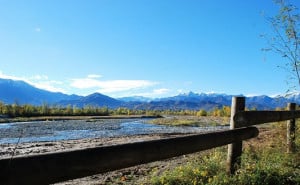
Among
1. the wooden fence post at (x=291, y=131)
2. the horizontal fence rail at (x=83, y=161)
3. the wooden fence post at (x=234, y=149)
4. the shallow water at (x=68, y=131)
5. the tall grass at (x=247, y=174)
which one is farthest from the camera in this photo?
the shallow water at (x=68, y=131)

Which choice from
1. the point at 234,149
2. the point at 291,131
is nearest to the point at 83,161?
the point at 234,149

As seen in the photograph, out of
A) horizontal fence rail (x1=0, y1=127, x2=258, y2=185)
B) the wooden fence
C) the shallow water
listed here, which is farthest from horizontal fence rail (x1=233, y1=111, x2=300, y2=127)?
the shallow water

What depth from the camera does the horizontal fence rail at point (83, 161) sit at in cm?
236

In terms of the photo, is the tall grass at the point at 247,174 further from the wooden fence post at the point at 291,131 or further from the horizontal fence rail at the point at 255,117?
the wooden fence post at the point at 291,131

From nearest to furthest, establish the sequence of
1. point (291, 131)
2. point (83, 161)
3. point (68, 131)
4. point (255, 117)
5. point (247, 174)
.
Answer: point (83, 161)
point (247, 174)
point (255, 117)
point (291, 131)
point (68, 131)

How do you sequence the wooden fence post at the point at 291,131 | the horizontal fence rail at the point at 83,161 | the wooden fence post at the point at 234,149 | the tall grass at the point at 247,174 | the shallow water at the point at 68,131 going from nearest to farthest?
the horizontal fence rail at the point at 83,161 < the tall grass at the point at 247,174 < the wooden fence post at the point at 234,149 < the wooden fence post at the point at 291,131 < the shallow water at the point at 68,131

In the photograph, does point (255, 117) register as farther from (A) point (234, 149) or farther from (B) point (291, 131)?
(B) point (291, 131)

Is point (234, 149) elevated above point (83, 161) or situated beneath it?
situated beneath

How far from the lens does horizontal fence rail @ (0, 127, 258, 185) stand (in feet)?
7.75

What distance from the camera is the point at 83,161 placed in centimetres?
285

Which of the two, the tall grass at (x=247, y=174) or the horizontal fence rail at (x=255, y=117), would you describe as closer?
the tall grass at (x=247, y=174)

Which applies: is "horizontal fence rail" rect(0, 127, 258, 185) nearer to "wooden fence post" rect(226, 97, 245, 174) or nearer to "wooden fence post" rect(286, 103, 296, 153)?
"wooden fence post" rect(226, 97, 245, 174)

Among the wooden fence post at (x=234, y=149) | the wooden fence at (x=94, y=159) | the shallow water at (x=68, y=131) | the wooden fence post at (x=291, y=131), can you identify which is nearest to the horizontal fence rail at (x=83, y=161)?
the wooden fence at (x=94, y=159)

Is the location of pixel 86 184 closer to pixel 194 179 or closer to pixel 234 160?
pixel 194 179
